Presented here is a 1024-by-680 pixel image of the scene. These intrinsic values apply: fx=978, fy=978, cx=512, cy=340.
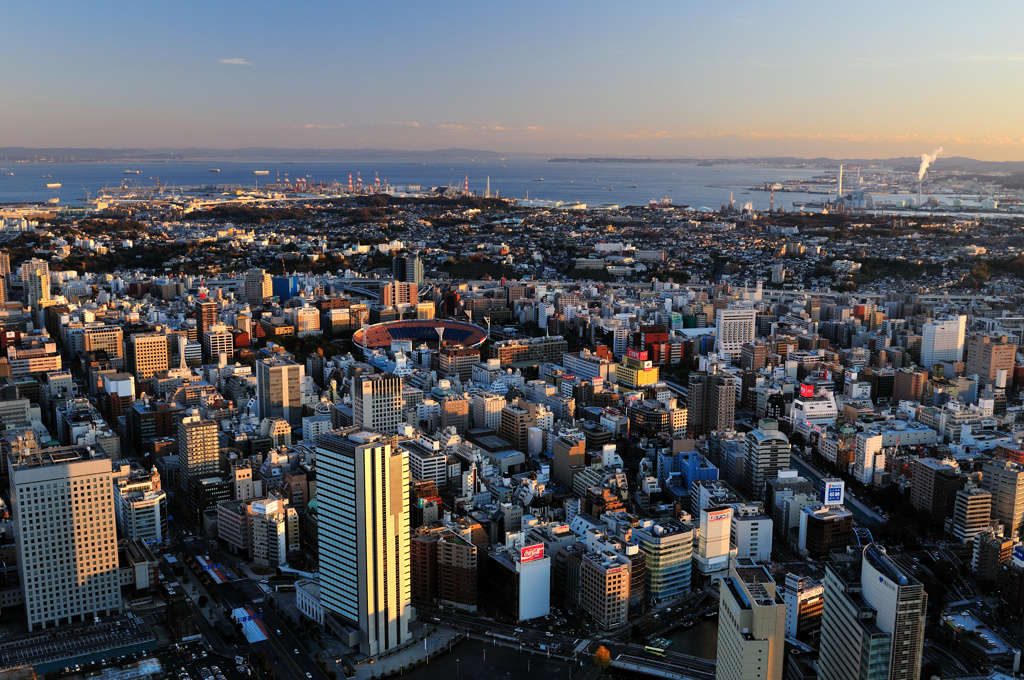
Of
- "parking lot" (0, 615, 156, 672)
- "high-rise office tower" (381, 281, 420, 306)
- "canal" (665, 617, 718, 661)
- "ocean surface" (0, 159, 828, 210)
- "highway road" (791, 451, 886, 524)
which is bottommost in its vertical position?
"canal" (665, 617, 718, 661)

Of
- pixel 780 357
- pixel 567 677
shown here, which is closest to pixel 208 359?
pixel 780 357

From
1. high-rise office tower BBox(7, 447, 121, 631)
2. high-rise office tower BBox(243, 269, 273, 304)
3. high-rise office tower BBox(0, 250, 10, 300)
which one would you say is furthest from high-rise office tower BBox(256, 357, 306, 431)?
high-rise office tower BBox(0, 250, 10, 300)

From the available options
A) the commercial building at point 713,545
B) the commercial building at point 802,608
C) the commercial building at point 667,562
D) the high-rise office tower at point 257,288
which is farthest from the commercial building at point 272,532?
the high-rise office tower at point 257,288

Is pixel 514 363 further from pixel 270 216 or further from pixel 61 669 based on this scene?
pixel 270 216

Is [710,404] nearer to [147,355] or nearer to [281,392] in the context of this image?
[281,392]

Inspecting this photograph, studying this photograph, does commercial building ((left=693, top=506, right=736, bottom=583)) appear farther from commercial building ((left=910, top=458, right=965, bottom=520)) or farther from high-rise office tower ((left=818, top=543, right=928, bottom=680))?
commercial building ((left=910, top=458, right=965, bottom=520))

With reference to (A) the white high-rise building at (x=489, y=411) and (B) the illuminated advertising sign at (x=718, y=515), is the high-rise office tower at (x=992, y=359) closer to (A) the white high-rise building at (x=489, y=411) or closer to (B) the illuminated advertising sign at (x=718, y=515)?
(A) the white high-rise building at (x=489, y=411)

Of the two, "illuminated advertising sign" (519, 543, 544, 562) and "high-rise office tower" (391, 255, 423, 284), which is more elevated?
"high-rise office tower" (391, 255, 423, 284)

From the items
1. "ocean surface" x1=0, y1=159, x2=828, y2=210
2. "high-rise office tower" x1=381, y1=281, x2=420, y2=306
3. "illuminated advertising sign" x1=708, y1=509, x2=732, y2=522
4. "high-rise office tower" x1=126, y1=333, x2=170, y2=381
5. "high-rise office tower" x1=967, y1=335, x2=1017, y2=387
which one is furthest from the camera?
"ocean surface" x1=0, y1=159, x2=828, y2=210
